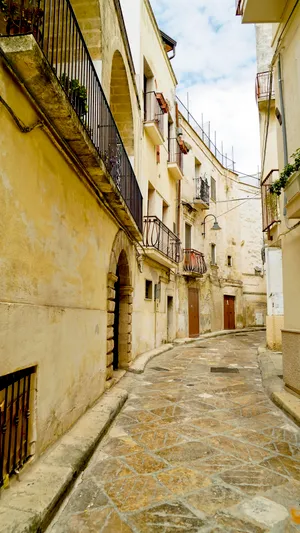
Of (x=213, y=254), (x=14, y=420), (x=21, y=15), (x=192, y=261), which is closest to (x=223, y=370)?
(x=14, y=420)

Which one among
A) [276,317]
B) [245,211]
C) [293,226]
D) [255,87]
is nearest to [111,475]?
[293,226]

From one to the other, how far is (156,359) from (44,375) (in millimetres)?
7459

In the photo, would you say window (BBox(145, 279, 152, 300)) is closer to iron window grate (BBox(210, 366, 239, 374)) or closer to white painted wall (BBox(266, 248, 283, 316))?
iron window grate (BBox(210, 366, 239, 374))

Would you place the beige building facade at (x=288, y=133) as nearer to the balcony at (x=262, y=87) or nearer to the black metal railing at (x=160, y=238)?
the black metal railing at (x=160, y=238)

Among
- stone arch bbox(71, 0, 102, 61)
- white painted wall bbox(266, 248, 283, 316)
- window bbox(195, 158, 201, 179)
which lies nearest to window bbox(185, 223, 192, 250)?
window bbox(195, 158, 201, 179)

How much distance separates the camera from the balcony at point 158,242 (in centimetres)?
1083

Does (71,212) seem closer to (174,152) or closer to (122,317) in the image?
(122,317)

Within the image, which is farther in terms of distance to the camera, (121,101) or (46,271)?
(121,101)

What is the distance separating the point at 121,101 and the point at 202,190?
34.9ft

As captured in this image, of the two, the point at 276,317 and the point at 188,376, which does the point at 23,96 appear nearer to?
the point at 188,376

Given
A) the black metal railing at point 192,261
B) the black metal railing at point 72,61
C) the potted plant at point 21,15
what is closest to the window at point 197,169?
the black metal railing at point 192,261

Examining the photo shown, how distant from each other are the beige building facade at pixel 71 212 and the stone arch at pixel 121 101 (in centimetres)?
3

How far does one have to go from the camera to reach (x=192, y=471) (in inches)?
131

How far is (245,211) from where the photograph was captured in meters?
25.4
